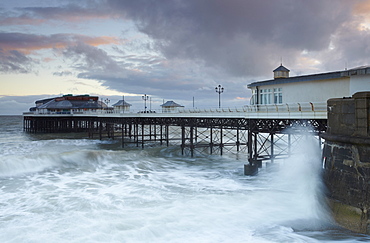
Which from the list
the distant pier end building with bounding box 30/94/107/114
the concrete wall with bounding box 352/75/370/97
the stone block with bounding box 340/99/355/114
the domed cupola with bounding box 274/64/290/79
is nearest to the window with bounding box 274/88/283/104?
the concrete wall with bounding box 352/75/370/97

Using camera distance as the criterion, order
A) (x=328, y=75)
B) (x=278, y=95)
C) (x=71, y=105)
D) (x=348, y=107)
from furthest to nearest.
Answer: (x=71, y=105)
(x=278, y=95)
(x=328, y=75)
(x=348, y=107)

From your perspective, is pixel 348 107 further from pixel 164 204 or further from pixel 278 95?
pixel 164 204

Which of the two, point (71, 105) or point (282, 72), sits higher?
point (282, 72)

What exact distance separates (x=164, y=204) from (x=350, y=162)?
8.63m

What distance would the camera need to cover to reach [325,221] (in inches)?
493

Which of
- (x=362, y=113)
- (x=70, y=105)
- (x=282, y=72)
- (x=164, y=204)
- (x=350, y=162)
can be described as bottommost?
(x=164, y=204)

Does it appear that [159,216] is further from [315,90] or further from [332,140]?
[315,90]

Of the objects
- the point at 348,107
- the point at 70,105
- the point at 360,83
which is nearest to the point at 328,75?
the point at 360,83

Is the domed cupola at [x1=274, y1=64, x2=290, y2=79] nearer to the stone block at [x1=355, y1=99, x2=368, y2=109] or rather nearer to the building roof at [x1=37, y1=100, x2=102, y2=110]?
the stone block at [x1=355, y1=99, x2=368, y2=109]

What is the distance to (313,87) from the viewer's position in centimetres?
1830

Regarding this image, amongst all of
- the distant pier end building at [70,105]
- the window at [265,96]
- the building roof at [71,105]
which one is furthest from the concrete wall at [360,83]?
A: the building roof at [71,105]

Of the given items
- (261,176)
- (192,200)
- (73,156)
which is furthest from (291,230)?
(73,156)

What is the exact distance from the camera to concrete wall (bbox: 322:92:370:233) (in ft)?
36.1

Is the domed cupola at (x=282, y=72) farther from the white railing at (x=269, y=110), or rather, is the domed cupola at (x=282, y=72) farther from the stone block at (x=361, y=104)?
the stone block at (x=361, y=104)
